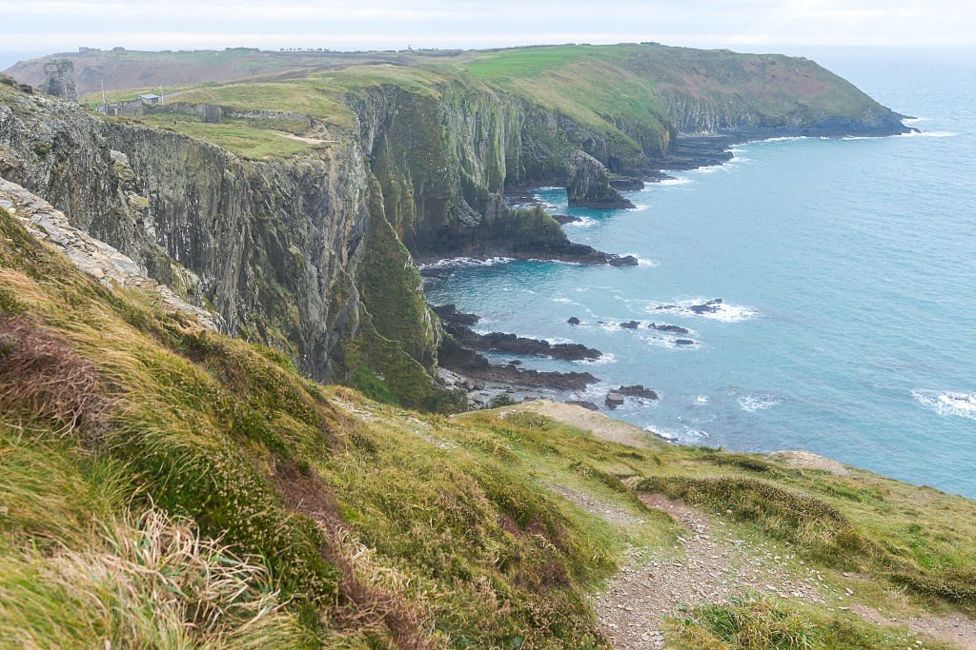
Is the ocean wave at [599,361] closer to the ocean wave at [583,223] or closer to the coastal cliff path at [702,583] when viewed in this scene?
the coastal cliff path at [702,583]

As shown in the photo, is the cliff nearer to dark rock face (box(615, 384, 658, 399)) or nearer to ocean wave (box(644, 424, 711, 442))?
dark rock face (box(615, 384, 658, 399))

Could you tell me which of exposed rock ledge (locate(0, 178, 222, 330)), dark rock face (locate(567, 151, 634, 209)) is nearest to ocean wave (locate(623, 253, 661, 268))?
dark rock face (locate(567, 151, 634, 209))

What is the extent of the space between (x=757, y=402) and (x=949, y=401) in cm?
1754

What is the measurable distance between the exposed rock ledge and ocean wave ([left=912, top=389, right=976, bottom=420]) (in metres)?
65.3

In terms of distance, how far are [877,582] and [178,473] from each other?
20.1m

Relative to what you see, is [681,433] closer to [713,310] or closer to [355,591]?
[713,310]

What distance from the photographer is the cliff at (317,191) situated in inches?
1001

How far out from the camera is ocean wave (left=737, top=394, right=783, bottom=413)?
202ft

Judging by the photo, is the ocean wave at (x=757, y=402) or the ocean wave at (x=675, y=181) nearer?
the ocean wave at (x=757, y=402)

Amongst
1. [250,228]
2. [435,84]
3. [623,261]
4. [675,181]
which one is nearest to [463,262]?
[623,261]

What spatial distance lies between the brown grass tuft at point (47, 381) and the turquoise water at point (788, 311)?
5421 centimetres

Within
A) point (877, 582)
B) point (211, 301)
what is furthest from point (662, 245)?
point (877, 582)

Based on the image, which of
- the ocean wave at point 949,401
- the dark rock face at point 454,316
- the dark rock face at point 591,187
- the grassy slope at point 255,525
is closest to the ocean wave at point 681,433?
the ocean wave at point 949,401

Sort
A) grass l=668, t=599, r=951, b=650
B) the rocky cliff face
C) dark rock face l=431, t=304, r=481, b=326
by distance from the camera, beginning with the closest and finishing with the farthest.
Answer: grass l=668, t=599, r=951, b=650 < the rocky cliff face < dark rock face l=431, t=304, r=481, b=326
